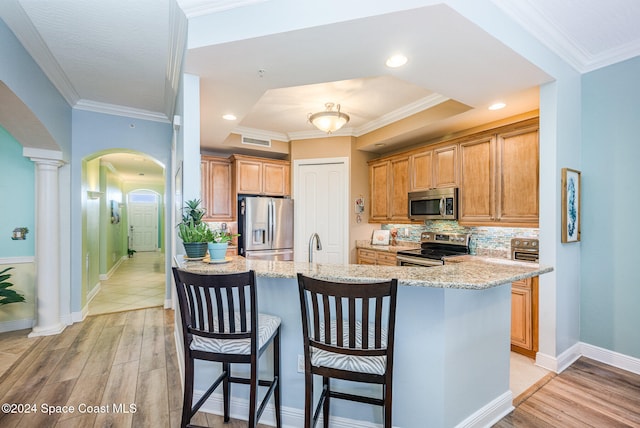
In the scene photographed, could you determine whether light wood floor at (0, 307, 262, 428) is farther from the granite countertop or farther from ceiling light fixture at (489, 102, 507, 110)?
ceiling light fixture at (489, 102, 507, 110)

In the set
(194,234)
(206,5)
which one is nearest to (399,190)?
(194,234)

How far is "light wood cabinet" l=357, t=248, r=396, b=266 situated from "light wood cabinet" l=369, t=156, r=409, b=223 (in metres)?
0.60

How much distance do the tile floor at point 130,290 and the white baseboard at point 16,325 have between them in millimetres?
627

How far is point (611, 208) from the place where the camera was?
8.80 ft

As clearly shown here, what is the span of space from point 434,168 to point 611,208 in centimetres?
182

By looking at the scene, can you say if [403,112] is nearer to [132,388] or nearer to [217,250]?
[217,250]

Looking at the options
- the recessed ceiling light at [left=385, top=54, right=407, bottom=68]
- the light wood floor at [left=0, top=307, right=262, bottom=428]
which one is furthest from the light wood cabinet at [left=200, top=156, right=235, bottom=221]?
the recessed ceiling light at [left=385, top=54, right=407, bottom=68]

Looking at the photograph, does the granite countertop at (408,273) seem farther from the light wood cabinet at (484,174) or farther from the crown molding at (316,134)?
the crown molding at (316,134)

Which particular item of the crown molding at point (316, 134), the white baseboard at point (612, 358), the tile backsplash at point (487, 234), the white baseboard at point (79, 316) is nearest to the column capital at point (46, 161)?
the white baseboard at point (79, 316)

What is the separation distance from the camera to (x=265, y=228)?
467 cm

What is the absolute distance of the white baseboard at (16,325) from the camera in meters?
3.53

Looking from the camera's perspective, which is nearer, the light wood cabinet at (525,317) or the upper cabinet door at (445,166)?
the light wood cabinet at (525,317)

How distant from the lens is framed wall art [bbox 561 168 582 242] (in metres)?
2.61

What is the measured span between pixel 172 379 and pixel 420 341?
2156 mm
